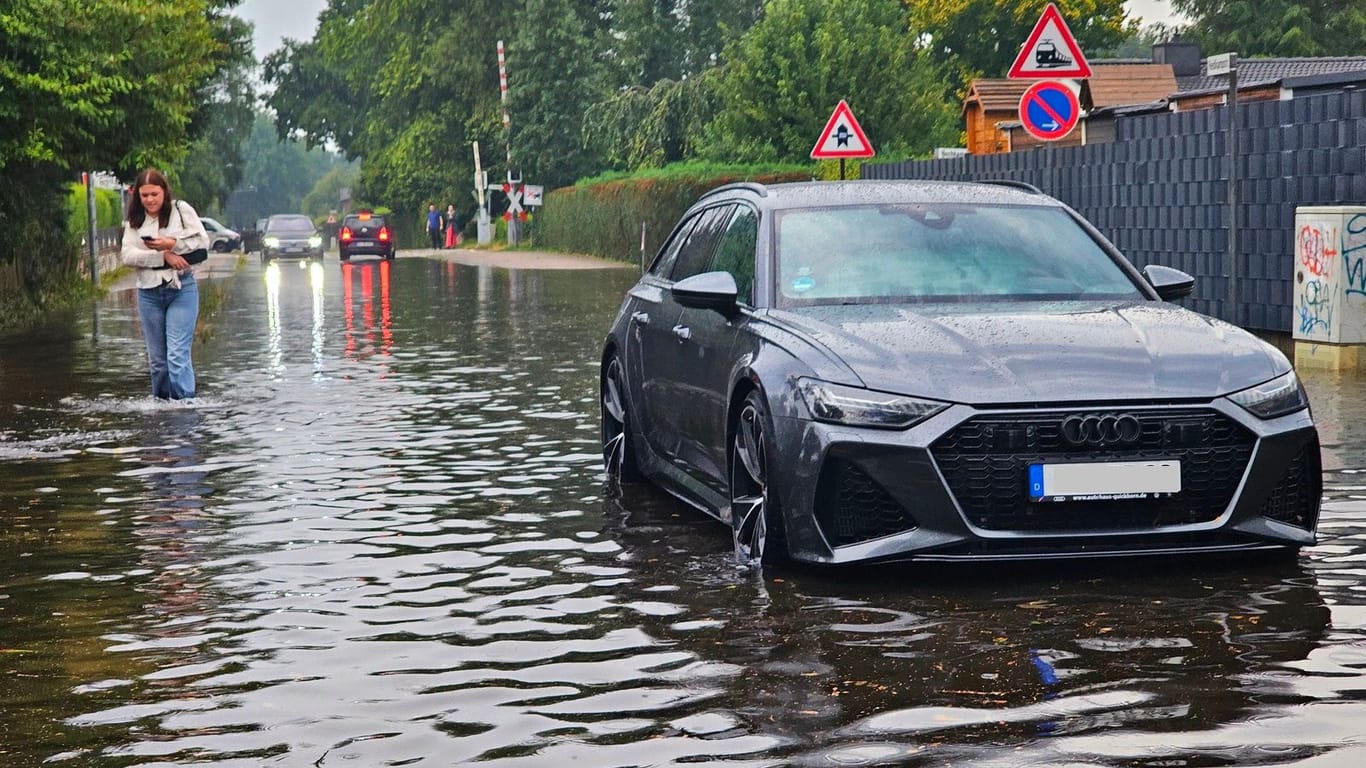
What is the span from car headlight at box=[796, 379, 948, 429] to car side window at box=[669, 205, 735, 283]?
223 cm

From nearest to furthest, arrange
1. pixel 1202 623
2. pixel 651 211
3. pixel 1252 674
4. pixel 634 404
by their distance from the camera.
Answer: pixel 1252 674
pixel 1202 623
pixel 634 404
pixel 651 211

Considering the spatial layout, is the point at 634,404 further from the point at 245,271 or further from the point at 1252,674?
the point at 245,271

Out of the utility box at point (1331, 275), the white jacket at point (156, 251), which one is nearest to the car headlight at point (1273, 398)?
the utility box at point (1331, 275)

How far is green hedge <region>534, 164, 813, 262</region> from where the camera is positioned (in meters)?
48.4

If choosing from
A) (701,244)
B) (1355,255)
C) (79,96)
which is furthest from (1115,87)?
(701,244)

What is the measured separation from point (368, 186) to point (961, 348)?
9339cm

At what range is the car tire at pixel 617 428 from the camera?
10227 millimetres

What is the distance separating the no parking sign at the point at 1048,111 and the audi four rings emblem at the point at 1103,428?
12.0 m

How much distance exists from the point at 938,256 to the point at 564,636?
2.54 meters

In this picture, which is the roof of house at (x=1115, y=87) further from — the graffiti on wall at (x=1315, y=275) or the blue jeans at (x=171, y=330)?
the blue jeans at (x=171, y=330)

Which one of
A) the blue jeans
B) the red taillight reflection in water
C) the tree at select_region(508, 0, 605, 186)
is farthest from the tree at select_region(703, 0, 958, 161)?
the blue jeans

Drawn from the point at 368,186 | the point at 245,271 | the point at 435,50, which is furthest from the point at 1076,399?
the point at 368,186

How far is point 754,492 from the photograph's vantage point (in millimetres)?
7863

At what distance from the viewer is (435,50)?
85.2m
